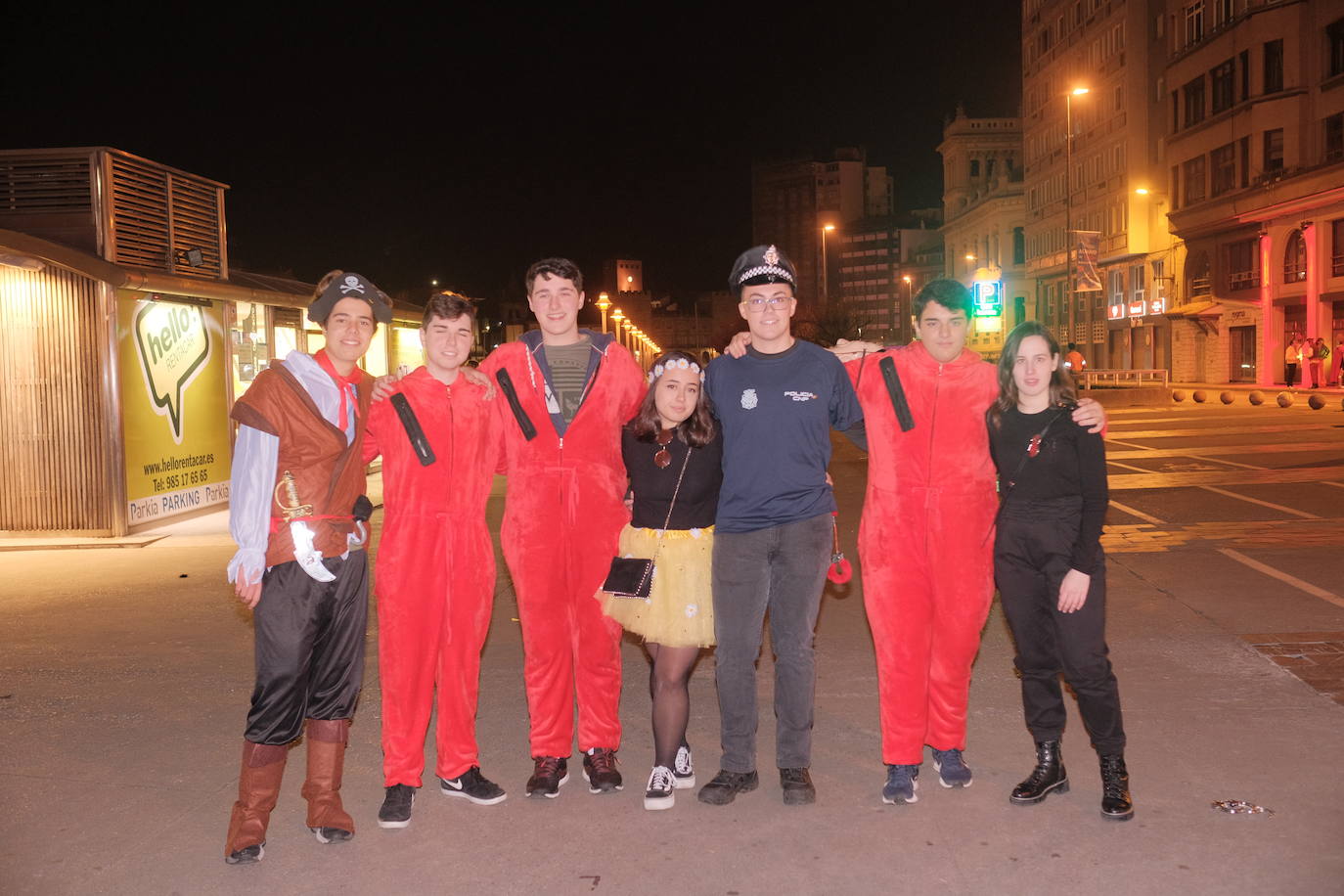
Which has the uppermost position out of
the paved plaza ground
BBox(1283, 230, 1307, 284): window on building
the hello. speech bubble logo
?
BBox(1283, 230, 1307, 284): window on building

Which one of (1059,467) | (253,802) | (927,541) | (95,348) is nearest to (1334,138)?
(95,348)

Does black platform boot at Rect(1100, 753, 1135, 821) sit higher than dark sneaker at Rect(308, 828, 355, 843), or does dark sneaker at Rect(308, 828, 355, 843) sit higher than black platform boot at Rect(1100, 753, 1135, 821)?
black platform boot at Rect(1100, 753, 1135, 821)

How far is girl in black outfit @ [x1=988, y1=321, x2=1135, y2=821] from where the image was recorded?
4336 millimetres

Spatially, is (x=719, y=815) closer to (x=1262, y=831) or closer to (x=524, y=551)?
(x=524, y=551)

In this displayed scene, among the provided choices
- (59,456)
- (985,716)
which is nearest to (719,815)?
(985,716)

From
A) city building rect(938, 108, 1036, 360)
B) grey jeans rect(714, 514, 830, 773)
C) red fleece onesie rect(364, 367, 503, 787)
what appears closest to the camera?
red fleece onesie rect(364, 367, 503, 787)

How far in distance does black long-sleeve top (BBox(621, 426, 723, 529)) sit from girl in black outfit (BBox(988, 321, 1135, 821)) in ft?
3.67

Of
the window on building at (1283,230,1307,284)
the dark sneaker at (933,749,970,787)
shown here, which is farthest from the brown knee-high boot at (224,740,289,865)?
the window on building at (1283,230,1307,284)

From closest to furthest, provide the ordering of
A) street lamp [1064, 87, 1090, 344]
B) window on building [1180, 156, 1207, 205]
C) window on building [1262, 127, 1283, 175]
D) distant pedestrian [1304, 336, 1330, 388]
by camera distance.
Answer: distant pedestrian [1304, 336, 1330, 388] < street lamp [1064, 87, 1090, 344] < window on building [1262, 127, 1283, 175] < window on building [1180, 156, 1207, 205]

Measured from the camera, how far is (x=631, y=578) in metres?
4.54

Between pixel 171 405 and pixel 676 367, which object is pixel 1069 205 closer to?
pixel 171 405

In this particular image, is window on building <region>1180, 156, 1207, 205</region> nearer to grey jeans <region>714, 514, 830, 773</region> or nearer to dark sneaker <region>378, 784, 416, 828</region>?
grey jeans <region>714, 514, 830, 773</region>

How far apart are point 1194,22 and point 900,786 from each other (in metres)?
51.6

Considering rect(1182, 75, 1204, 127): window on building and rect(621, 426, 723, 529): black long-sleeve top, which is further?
rect(1182, 75, 1204, 127): window on building
